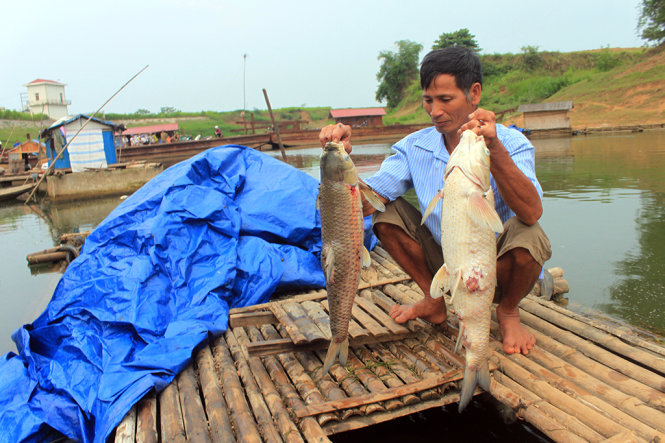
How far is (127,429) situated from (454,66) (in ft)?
9.00

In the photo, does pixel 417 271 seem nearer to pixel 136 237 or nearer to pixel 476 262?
pixel 476 262

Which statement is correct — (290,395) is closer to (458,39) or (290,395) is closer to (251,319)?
(251,319)

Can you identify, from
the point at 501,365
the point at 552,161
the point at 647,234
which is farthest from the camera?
the point at 552,161

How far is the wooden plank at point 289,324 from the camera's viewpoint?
2984 mm

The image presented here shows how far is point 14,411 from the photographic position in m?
2.88

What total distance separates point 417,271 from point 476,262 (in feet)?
3.38

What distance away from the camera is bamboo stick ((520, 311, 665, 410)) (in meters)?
2.34

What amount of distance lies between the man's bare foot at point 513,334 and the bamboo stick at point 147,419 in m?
2.09

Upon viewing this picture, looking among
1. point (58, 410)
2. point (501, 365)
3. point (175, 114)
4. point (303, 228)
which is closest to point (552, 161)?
point (303, 228)

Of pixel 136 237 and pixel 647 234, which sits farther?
pixel 647 234

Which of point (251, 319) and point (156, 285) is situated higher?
point (156, 285)

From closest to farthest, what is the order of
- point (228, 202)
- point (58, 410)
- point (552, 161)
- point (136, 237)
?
point (58, 410) → point (136, 237) → point (228, 202) → point (552, 161)

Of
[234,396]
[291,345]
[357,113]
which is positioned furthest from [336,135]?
[357,113]

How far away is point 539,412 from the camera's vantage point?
2.29 m
